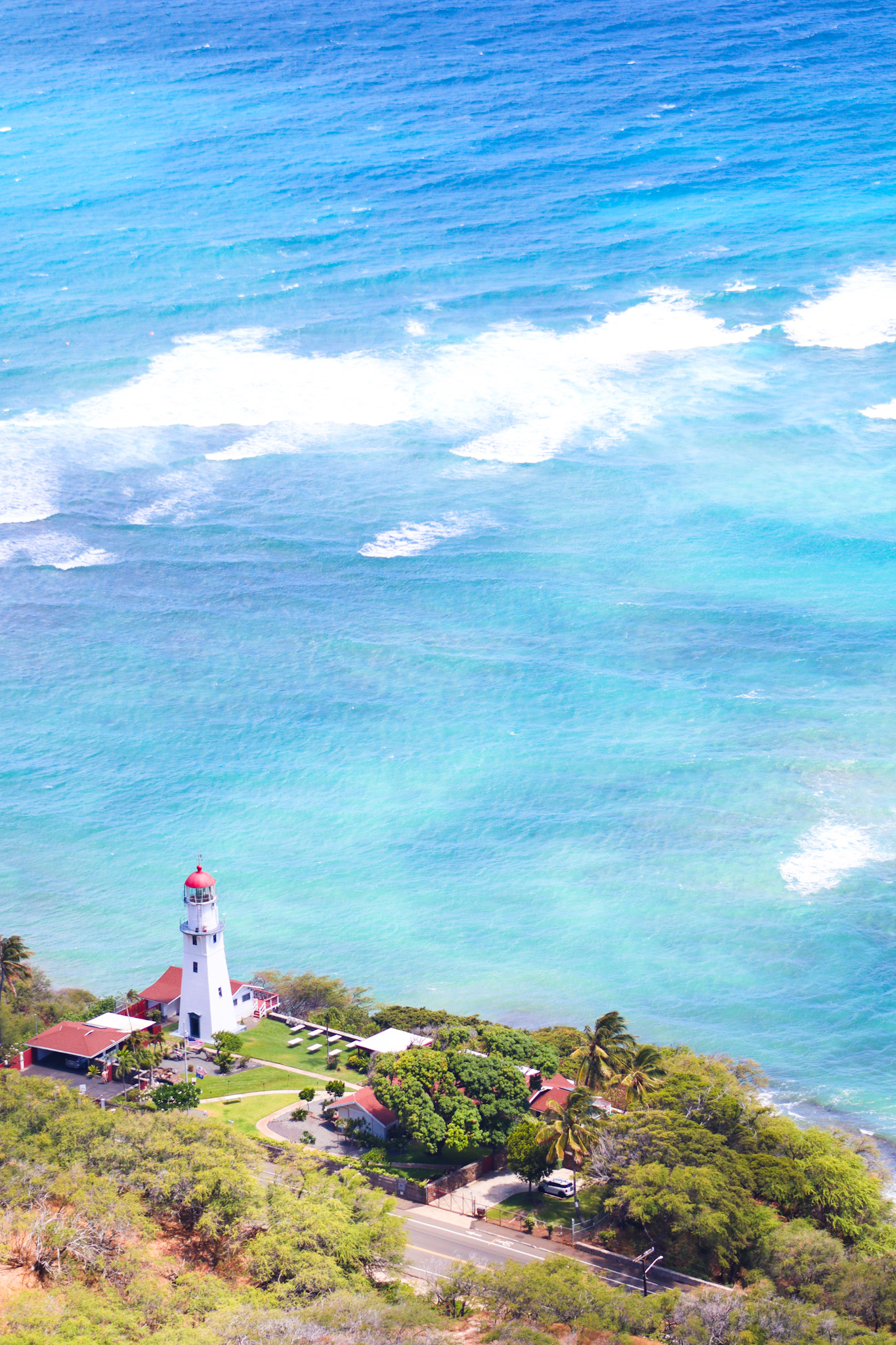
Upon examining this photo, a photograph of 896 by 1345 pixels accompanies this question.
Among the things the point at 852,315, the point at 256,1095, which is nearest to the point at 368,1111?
the point at 256,1095

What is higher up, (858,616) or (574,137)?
(574,137)

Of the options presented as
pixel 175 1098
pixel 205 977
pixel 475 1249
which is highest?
pixel 205 977

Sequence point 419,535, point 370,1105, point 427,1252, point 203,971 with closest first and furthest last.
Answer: point 427,1252 < point 370,1105 < point 203,971 < point 419,535

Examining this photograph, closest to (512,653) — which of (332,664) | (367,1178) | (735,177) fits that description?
(332,664)

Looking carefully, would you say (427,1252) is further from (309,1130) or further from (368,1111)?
(309,1130)

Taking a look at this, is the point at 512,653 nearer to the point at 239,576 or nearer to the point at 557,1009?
the point at 239,576

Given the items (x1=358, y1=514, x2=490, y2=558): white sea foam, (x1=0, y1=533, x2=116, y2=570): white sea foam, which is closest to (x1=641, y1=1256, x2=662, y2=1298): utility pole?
(x1=358, y1=514, x2=490, y2=558): white sea foam

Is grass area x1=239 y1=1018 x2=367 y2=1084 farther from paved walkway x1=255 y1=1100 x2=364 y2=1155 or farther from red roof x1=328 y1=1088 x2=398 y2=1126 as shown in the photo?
paved walkway x1=255 y1=1100 x2=364 y2=1155
